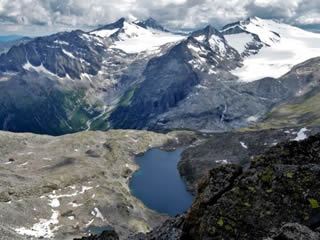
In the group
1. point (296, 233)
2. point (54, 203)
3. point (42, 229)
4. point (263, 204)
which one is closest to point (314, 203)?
point (263, 204)

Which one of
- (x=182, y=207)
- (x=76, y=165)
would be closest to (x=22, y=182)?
(x=76, y=165)

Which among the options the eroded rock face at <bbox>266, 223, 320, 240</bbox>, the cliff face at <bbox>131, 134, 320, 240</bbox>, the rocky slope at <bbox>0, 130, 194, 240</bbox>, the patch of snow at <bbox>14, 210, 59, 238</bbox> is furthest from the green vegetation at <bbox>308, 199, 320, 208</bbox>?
the patch of snow at <bbox>14, 210, 59, 238</bbox>

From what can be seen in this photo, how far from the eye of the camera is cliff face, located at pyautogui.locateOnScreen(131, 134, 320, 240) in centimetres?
1335

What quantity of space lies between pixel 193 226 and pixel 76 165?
18450 cm

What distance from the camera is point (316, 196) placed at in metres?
13.6

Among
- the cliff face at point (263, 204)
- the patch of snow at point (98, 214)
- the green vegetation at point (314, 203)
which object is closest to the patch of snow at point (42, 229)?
the patch of snow at point (98, 214)

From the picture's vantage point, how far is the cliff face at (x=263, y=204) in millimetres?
13352

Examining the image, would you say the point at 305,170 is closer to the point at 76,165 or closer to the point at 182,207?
the point at 182,207

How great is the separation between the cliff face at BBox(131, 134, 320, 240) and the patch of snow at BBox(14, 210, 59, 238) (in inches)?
3997

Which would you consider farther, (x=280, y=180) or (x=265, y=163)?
(x=265, y=163)

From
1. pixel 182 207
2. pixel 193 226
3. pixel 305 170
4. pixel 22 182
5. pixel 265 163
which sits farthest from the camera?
pixel 182 207

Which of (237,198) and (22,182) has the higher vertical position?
(237,198)

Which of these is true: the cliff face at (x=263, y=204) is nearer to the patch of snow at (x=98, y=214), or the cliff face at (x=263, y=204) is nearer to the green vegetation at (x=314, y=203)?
the green vegetation at (x=314, y=203)

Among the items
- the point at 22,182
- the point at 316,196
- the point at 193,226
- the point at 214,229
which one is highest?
the point at 316,196
